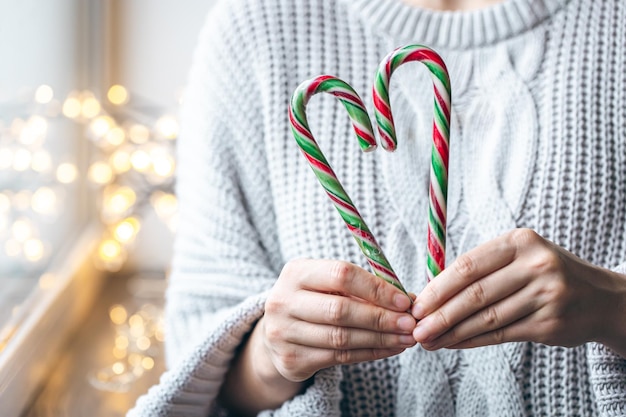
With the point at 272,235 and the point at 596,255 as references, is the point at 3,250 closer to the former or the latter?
the point at 272,235

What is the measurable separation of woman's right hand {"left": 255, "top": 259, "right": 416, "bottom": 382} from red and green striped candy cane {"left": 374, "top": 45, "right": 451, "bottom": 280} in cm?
7

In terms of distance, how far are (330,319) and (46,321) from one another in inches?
33.7

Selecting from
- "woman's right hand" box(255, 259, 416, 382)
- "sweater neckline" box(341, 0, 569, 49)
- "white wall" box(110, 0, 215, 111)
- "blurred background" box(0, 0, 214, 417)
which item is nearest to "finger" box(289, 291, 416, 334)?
"woman's right hand" box(255, 259, 416, 382)

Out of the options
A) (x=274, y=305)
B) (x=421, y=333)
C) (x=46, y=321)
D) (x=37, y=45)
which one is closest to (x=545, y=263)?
(x=421, y=333)

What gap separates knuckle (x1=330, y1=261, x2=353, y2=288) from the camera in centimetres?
71

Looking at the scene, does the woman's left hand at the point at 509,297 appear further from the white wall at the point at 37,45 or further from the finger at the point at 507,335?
the white wall at the point at 37,45

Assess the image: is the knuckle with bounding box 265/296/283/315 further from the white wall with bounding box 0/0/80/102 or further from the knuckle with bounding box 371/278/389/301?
the white wall with bounding box 0/0/80/102

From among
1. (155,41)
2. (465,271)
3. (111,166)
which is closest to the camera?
(465,271)

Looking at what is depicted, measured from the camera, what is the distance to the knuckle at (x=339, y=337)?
72cm

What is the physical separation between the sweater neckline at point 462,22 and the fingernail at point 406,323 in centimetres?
42

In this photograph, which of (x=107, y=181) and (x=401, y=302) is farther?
(x=107, y=181)

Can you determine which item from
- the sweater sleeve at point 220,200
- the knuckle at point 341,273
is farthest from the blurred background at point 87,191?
the knuckle at point 341,273

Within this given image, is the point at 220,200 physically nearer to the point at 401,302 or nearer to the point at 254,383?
the point at 254,383

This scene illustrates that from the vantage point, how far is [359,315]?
2.32 feet
